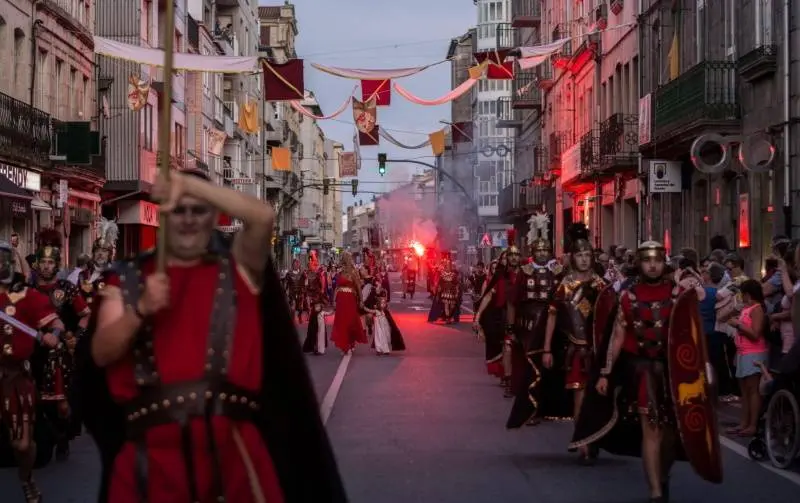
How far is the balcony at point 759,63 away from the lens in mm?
23609

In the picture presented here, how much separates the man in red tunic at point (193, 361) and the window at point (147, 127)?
4111cm

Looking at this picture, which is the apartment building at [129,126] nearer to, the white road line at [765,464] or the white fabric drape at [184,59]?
the white fabric drape at [184,59]

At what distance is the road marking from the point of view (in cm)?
1558

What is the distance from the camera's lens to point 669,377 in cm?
973

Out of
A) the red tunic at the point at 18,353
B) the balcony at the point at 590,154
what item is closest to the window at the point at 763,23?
the balcony at the point at 590,154

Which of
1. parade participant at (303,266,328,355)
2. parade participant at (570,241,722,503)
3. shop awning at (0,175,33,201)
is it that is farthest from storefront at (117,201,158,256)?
parade participant at (570,241,722,503)

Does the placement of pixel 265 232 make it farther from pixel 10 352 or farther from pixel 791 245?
pixel 791 245

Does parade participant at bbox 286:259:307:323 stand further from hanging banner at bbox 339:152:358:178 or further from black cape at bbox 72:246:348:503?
black cape at bbox 72:246:348:503

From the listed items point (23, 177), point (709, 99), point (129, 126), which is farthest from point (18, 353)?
point (129, 126)

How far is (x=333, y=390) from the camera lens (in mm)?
18375

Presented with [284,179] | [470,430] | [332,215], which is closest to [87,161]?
[470,430]

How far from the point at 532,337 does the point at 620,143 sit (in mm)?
23680

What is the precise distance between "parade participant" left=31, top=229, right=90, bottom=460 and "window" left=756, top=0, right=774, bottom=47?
14.6m

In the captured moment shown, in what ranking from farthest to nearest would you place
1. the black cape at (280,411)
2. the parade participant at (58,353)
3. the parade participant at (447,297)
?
1. the parade participant at (447,297)
2. the parade participant at (58,353)
3. the black cape at (280,411)
